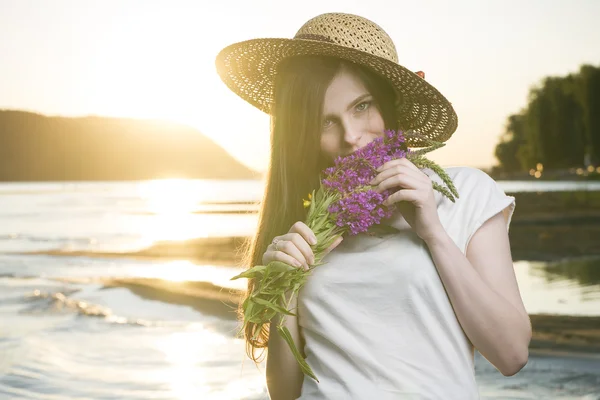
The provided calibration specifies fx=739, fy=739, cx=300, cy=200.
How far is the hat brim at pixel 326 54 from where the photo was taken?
6.73 ft

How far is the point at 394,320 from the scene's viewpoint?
186cm

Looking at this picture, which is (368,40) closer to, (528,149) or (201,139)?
(528,149)

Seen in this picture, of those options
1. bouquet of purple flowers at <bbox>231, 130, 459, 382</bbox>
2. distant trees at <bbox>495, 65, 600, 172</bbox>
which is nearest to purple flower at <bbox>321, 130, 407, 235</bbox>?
bouquet of purple flowers at <bbox>231, 130, 459, 382</bbox>

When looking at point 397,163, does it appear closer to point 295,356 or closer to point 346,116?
point 346,116

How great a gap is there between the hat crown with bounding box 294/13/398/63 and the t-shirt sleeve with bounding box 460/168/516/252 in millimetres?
428

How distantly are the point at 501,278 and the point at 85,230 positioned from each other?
65.8 ft

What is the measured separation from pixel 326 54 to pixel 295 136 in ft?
0.81

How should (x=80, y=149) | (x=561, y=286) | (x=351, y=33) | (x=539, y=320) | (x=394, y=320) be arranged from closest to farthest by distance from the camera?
1. (x=394, y=320)
2. (x=351, y=33)
3. (x=539, y=320)
4. (x=561, y=286)
5. (x=80, y=149)

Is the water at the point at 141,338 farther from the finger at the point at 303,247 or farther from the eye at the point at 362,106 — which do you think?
the finger at the point at 303,247

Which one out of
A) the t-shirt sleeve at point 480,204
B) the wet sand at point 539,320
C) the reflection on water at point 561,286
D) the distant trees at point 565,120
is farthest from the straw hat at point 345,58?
the distant trees at point 565,120

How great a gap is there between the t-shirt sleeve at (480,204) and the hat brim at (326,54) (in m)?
0.35

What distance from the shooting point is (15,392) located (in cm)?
614

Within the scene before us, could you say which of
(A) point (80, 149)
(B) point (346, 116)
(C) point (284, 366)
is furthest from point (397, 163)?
(A) point (80, 149)

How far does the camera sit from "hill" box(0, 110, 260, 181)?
80250mm
